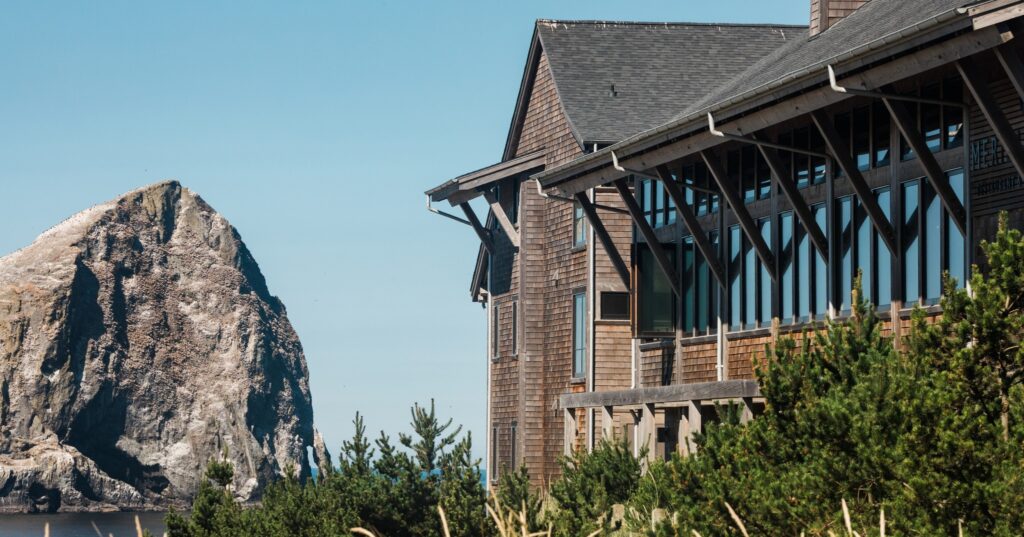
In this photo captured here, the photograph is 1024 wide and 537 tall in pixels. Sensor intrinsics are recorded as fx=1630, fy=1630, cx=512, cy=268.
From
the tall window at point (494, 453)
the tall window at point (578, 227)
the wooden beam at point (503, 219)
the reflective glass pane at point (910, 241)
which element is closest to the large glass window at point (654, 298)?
the tall window at point (578, 227)

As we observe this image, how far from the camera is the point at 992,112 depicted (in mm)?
19578

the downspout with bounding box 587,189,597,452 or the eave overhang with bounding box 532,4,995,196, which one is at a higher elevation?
the eave overhang with bounding box 532,4,995,196

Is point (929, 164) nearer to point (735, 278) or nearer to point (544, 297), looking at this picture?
point (735, 278)

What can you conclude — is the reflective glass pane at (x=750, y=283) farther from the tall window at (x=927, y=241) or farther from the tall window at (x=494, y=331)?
the tall window at (x=494, y=331)

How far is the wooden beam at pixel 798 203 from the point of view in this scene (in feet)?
81.0

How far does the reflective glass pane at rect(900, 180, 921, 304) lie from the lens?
22.5m

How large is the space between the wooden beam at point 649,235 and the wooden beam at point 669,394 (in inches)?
88.7

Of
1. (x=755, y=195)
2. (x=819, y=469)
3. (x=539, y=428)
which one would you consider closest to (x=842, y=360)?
(x=819, y=469)

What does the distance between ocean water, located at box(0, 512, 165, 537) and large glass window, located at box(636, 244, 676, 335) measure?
2639 inches

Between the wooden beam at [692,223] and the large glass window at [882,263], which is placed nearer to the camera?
the large glass window at [882,263]

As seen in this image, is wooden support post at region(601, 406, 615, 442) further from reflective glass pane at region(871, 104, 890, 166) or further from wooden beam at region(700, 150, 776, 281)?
reflective glass pane at region(871, 104, 890, 166)

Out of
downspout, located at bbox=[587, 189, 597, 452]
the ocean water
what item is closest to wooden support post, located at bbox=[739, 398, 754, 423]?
downspout, located at bbox=[587, 189, 597, 452]

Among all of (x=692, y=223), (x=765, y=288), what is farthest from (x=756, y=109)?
(x=692, y=223)

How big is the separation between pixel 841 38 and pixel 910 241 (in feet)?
17.4
